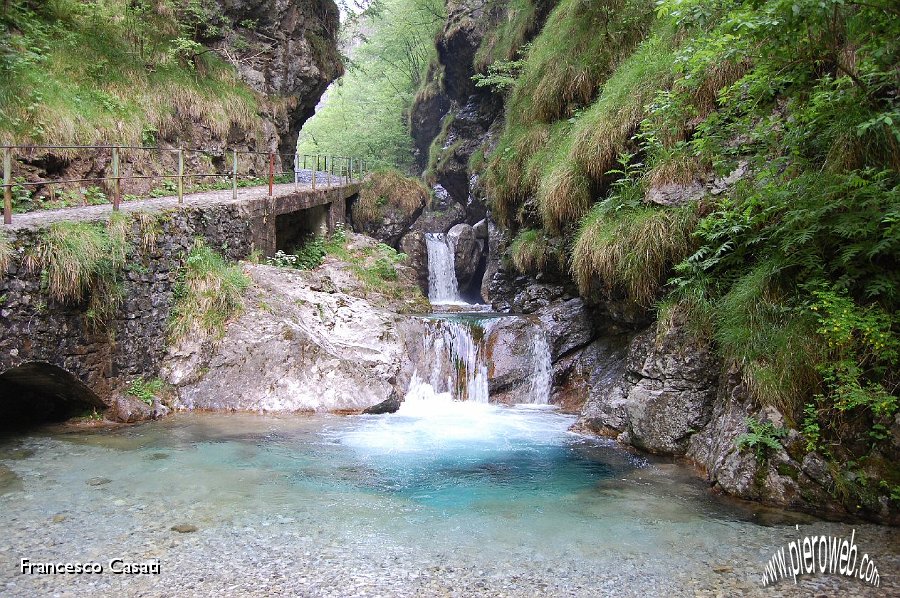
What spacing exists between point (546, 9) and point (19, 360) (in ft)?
50.5

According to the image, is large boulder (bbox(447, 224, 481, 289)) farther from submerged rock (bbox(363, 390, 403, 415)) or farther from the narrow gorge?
submerged rock (bbox(363, 390, 403, 415))

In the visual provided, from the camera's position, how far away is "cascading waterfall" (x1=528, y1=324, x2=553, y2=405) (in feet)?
35.1

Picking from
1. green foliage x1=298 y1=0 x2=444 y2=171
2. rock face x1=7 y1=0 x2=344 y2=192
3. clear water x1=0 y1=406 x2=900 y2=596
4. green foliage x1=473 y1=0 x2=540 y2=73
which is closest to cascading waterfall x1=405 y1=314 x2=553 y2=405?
clear water x1=0 y1=406 x2=900 y2=596

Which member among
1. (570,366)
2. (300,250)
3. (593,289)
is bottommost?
(570,366)

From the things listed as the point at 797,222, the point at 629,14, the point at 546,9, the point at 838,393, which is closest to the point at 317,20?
the point at 546,9

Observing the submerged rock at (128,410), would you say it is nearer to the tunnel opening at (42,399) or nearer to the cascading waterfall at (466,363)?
the tunnel opening at (42,399)

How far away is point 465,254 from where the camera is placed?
20.1 m

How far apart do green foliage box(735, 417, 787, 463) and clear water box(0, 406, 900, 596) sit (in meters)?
0.54

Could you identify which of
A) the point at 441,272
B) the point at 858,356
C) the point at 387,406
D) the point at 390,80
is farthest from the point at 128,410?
the point at 390,80

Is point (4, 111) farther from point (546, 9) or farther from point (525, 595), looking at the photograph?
point (546, 9)

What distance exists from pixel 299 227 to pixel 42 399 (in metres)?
8.76

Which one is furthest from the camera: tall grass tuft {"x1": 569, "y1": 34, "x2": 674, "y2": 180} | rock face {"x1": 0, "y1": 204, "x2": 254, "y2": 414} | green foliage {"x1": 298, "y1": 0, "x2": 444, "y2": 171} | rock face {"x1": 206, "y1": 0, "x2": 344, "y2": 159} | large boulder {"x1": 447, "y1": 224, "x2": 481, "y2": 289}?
green foliage {"x1": 298, "y1": 0, "x2": 444, "y2": 171}

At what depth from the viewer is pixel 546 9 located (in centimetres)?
1716

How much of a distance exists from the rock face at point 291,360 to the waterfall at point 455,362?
39 centimetres
